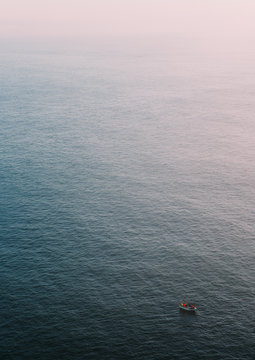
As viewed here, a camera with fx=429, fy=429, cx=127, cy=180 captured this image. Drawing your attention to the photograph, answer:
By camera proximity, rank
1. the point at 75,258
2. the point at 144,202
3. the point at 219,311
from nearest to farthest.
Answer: the point at 219,311 < the point at 75,258 < the point at 144,202

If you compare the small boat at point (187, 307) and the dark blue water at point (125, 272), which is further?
the small boat at point (187, 307)

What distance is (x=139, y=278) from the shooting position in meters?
136

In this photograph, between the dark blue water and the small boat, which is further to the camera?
the small boat

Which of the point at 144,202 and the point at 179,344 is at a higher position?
the point at 144,202

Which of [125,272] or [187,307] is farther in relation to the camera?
[125,272]

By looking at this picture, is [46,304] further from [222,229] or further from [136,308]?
[222,229]

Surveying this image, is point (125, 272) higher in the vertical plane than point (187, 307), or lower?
higher

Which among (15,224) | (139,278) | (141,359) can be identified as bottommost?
(141,359)

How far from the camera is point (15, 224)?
164875 millimetres

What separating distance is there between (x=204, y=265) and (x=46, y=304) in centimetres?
5309

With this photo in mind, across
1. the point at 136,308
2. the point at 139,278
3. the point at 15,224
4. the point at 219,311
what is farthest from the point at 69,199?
the point at 219,311

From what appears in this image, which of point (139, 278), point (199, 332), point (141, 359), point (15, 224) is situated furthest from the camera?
point (15, 224)

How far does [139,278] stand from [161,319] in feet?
66.5

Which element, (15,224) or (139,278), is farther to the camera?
(15,224)
